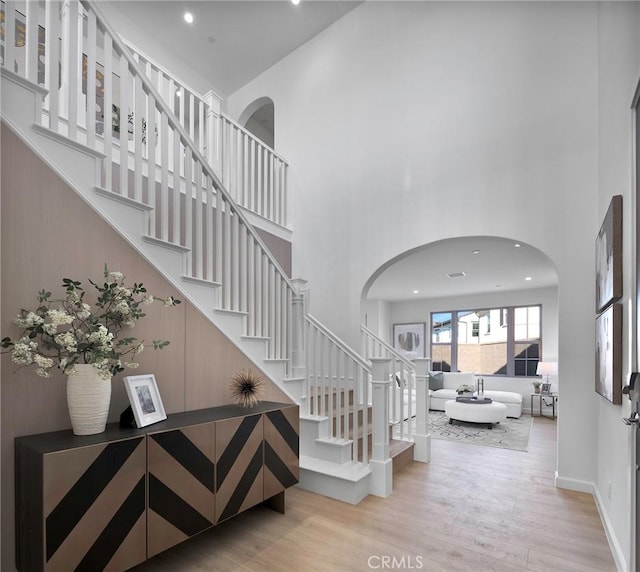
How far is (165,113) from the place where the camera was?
2.79 m

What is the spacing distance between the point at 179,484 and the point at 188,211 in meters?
1.80

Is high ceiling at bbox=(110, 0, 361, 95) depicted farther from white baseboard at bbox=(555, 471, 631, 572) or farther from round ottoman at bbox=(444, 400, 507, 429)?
round ottoman at bbox=(444, 400, 507, 429)

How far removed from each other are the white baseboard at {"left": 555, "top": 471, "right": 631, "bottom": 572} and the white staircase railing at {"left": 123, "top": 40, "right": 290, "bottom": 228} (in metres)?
4.26

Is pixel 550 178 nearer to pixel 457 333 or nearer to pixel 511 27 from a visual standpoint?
pixel 511 27

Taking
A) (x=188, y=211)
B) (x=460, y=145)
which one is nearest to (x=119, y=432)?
(x=188, y=211)

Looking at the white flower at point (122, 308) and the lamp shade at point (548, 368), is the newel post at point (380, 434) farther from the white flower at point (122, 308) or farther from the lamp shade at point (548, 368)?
the lamp shade at point (548, 368)

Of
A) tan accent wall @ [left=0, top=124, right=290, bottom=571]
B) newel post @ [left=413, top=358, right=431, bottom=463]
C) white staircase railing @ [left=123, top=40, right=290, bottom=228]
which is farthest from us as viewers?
newel post @ [left=413, top=358, right=431, bottom=463]

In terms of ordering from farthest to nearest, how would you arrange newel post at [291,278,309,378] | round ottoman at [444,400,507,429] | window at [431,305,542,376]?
window at [431,305,542,376]
round ottoman at [444,400,507,429]
newel post at [291,278,309,378]

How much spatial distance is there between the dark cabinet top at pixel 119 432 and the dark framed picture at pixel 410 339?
26.5 ft

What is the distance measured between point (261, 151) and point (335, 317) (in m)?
2.39

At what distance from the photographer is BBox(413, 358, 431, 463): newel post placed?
4242mm

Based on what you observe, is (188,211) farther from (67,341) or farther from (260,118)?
(260,118)

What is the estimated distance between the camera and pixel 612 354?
7.73 feet

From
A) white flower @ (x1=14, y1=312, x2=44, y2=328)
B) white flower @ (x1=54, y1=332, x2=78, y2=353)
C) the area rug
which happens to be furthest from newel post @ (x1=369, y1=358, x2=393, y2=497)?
the area rug
